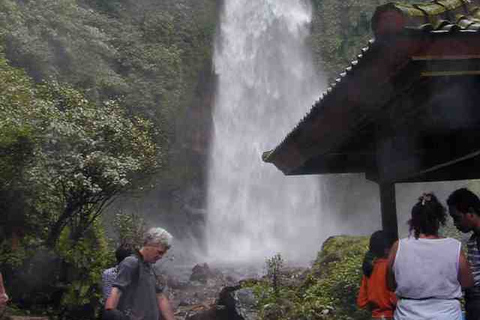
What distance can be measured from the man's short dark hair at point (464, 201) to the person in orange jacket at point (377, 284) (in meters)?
0.76

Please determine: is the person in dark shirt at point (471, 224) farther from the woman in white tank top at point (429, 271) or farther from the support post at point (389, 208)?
the support post at point (389, 208)

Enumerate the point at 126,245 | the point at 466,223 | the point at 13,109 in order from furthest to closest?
the point at 13,109 < the point at 126,245 < the point at 466,223

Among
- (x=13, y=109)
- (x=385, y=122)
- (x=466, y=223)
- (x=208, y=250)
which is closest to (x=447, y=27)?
(x=466, y=223)

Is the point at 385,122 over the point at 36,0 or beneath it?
beneath

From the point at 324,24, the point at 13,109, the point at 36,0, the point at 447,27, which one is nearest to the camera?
the point at 447,27

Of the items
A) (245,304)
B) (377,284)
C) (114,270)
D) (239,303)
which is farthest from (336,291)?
(377,284)

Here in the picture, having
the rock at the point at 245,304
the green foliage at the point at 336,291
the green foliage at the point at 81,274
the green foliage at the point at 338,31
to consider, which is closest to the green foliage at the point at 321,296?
the green foliage at the point at 336,291

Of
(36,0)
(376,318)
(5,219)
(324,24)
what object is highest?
(324,24)

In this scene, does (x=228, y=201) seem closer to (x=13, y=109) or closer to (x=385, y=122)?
(x=13, y=109)

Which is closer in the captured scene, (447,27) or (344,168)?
(447,27)

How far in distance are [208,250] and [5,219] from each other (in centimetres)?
1854

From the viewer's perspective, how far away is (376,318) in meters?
4.16

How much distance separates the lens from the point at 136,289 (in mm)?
3861

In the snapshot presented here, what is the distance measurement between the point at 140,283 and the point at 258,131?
2755cm
